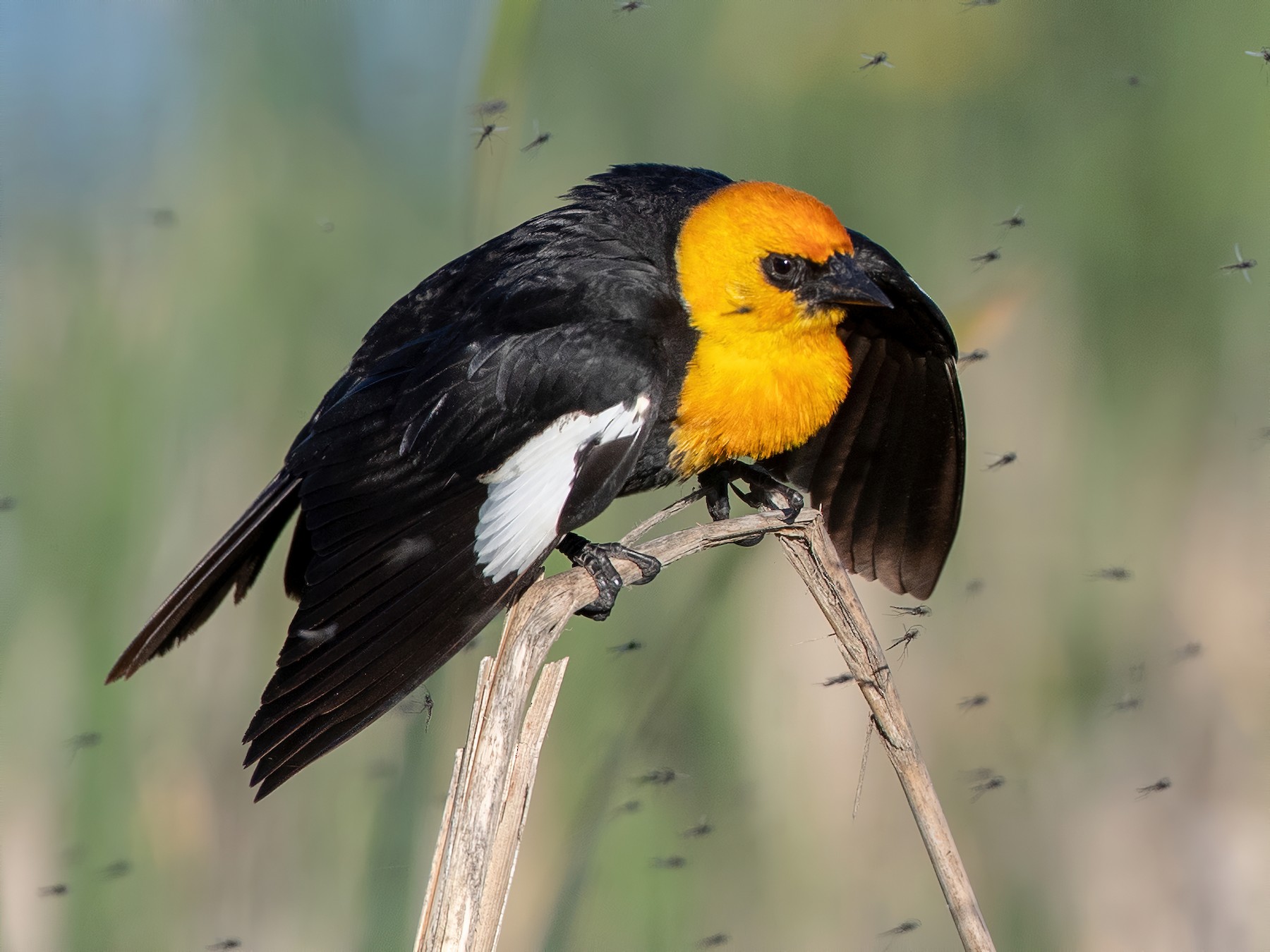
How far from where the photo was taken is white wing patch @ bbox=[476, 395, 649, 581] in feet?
5.26

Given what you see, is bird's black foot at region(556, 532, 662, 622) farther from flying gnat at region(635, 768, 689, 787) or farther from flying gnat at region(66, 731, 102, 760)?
flying gnat at region(66, 731, 102, 760)

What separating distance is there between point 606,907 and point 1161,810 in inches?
45.5

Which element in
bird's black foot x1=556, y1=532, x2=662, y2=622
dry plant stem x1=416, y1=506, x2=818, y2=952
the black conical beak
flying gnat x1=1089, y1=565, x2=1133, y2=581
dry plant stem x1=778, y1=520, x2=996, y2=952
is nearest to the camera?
dry plant stem x1=416, y1=506, x2=818, y2=952

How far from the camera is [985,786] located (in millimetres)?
2246

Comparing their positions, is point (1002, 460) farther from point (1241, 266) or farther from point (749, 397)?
point (749, 397)

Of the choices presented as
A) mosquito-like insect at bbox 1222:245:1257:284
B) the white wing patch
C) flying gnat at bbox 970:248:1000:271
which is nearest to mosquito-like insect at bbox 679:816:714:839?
the white wing patch

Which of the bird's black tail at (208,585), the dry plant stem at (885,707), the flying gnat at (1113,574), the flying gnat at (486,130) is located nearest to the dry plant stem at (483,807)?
the dry plant stem at (885,707)

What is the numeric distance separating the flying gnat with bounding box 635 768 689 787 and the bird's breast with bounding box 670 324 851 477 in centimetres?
60

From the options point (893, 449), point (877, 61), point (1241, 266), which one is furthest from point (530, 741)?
point (1241, 266)

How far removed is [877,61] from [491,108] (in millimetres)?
798

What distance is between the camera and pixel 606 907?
2.05m

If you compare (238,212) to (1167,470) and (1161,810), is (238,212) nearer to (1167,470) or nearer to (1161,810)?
(1167,470)

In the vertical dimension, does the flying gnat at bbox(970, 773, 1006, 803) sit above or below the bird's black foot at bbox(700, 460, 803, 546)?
below

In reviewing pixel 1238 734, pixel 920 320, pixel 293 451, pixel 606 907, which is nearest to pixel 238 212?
pixel 293 451
